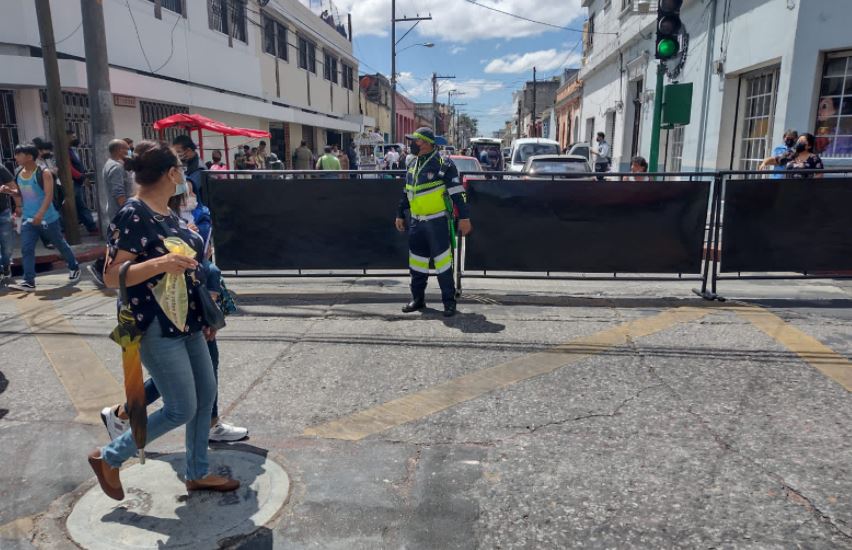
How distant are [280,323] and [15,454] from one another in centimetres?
→ 273

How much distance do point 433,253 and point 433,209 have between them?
442mm

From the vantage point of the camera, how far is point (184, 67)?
58.0 ft

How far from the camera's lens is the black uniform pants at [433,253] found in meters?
6.02

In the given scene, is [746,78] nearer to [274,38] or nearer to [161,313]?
[161,313]

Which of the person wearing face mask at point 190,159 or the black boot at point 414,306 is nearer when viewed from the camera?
the person wearing face mask at point 190,159


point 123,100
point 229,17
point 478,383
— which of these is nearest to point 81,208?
point 123,100

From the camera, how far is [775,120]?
431 inches

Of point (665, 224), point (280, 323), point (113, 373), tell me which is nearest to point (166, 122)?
point (280, 323)

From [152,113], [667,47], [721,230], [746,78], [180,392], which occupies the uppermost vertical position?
[746,78]

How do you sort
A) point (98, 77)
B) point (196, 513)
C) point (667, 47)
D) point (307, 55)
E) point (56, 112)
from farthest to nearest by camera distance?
point (307, 55), point (56, 112), point (98, 77), point (667, 47), point (196, 513)

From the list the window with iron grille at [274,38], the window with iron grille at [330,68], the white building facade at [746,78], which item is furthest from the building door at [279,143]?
the white building facade at [746,78]

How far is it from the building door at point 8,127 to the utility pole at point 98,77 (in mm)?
3948

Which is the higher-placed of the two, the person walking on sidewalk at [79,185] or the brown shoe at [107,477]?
the person walking on sidewalk at [79,185]

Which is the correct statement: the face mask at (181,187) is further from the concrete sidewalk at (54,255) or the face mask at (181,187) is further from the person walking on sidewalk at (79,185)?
the person walking on sidewalk at (79,185)
